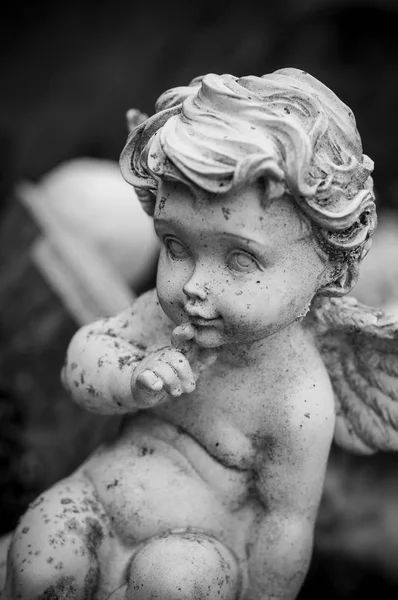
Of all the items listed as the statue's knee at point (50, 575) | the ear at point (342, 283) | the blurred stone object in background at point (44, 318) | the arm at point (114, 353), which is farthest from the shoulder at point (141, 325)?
the blurred stone object in background at point (44, 318)

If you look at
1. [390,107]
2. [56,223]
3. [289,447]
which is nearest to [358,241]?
[289,447]

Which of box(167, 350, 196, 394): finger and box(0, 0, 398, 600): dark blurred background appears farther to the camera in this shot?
box(0, 0, 398, 600): dark blurred background

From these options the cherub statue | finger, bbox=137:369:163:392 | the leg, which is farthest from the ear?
the leg

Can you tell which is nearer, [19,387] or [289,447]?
[289,447]

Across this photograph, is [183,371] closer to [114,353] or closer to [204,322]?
[204,322]

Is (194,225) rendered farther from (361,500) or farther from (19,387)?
(361,500)

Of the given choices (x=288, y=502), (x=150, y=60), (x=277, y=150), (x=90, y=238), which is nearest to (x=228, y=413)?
(x=288, y=502)

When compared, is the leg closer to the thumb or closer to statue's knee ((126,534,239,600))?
statue's knee ((126,534,239,600))
